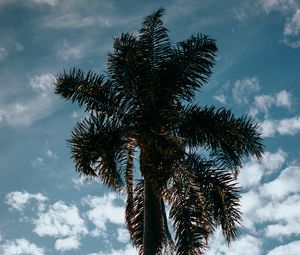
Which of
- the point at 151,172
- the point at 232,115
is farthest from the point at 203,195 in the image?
the point at 232,115

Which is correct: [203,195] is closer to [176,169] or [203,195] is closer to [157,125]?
[176,169]

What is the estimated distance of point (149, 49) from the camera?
18.6m

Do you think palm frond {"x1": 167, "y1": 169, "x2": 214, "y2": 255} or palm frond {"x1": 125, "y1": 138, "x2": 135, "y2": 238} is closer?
palm frond {"x1": 167, "y1": 169, "x2": 214, "y2": 255}

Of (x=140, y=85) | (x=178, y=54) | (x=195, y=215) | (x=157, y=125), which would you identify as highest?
(x=178, y=54)

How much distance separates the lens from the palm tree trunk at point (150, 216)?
15016mm

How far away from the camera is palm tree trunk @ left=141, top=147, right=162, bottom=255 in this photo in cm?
1502

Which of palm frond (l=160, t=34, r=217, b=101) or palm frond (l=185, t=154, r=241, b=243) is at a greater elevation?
palm frond (l=160, t=34, r=217, b=101)

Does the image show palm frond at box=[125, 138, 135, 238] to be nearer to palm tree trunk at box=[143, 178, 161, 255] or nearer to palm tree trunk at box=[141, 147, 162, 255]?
palm tree trunk at box=[141, 147, 162, 255]

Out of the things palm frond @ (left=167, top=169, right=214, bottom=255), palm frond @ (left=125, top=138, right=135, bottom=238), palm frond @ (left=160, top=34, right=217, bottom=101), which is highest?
palm frond @ (left=160, top=34, right=217, bottom=101)

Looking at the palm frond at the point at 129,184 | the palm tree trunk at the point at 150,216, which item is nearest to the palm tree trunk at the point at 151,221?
the palm tree trunk at the point at 150,216

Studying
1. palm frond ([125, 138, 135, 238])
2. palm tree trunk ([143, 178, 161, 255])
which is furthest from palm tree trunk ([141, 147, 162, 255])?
palm frond ([125, 138, 135, 238])

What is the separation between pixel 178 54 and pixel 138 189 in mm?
4597

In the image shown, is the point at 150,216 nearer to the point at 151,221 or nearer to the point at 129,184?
the point at 151,221

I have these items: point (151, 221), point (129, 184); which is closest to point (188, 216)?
point (151, 221)
